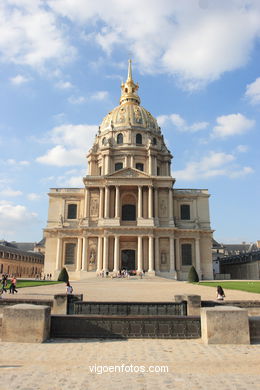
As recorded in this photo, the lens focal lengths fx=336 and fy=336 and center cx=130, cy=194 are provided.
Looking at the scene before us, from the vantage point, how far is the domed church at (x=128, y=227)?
4938 cm

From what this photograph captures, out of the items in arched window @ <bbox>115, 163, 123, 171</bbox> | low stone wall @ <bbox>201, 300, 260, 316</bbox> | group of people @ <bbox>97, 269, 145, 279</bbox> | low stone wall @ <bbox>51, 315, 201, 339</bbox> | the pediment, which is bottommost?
low stone wall @ <bbox>51, 315, 201, 339</bbox>

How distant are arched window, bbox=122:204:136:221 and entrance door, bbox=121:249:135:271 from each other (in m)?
5.39

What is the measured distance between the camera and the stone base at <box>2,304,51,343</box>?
8.53 m

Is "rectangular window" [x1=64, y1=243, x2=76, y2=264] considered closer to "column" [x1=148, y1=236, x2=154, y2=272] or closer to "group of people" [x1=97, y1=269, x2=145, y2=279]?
"group of people" [x1=97, y1=269, x2=145, y2=279]

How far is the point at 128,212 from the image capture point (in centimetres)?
5519

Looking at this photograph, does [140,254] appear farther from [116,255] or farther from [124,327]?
[124,327]

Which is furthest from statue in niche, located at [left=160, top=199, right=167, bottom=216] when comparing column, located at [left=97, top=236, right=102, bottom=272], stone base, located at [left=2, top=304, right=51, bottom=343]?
stone base, located at [left=2, top=304, right=51, bottom=343]

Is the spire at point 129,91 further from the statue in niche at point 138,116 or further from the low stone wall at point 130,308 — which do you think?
the low stone wall at point 130,308

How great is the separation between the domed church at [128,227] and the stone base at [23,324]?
39.4 meters

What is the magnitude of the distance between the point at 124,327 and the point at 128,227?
3945 centimetres

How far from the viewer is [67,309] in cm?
1290

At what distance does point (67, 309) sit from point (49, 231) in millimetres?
42262

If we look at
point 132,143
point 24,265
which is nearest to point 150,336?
point 132,143

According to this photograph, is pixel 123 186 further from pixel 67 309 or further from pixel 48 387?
pixel 48 387
